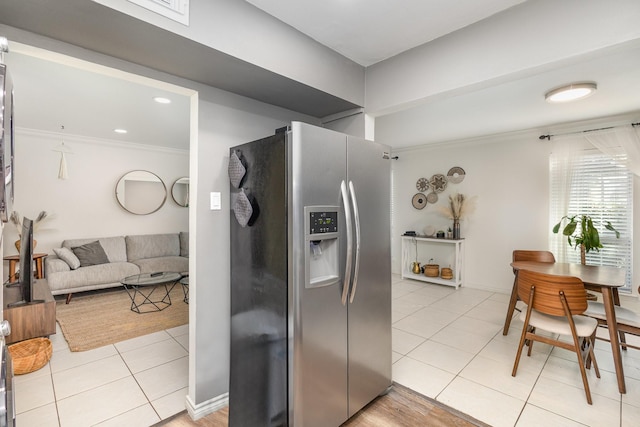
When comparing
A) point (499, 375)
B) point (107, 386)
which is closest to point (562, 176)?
point (499, 375)

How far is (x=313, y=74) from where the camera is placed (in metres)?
1.97

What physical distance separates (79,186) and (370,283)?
537cm

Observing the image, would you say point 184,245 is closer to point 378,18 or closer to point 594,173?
point 378,18

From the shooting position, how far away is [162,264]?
505cm

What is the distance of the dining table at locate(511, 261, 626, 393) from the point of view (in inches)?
84.4

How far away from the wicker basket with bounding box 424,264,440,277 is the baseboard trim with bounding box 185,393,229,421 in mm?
4106

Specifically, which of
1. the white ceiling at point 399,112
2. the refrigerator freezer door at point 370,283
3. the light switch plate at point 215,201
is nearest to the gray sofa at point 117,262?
the white ceiling at point 399,112

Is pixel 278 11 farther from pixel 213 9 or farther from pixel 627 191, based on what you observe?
pixel 627 191

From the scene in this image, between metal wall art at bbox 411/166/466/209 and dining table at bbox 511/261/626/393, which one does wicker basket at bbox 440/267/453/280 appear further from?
dining table at bbox 511/261/626/393

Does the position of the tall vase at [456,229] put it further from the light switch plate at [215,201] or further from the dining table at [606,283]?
the light switch plate at [215,201]

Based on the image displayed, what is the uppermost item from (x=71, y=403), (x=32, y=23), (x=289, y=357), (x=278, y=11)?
(x=278, y=11)

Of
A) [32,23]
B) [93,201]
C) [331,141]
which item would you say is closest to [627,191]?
[331,141]

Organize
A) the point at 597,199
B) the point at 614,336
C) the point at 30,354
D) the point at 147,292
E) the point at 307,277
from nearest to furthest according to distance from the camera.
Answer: the point at 307,277 < the point at 614,336 < the point at 30,354 < the point at 597,199 < the point at 147,292

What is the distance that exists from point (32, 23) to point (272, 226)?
139cm
